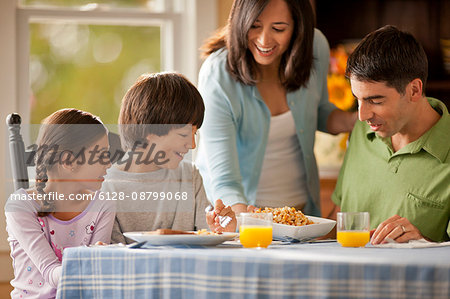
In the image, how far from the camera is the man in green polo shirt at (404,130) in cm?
189

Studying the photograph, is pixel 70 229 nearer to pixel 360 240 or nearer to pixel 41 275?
pixel 41 275

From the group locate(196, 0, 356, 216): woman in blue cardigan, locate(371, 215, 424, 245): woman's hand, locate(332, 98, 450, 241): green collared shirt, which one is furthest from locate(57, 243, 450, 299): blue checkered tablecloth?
locate(196, 0, 356, 216): woman in blue cardigan

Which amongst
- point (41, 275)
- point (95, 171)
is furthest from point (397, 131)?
point (41, 275)

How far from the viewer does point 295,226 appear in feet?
5.50

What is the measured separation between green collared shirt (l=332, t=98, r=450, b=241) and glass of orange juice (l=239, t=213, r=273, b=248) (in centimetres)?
58

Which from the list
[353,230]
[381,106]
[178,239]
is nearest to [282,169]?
[381,106]

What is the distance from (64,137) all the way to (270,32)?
741 millimetres

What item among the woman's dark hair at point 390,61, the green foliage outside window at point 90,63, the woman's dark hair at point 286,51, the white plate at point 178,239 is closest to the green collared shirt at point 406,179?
the woman's dark hair at point 390,61

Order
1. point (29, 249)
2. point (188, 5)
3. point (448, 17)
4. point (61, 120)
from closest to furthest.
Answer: point (29, 249)
point (61, 120)
point (188, 5)
point (448, 17)

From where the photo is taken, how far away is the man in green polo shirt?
189cm

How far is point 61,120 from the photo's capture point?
6.01 ft

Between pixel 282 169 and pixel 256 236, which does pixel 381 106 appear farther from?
pixel 256 236

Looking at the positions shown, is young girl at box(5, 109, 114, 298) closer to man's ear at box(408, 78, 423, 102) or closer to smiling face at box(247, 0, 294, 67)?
smiling face at box(247, 0, 294, 67)

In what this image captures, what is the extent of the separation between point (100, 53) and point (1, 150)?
2.29 feet
